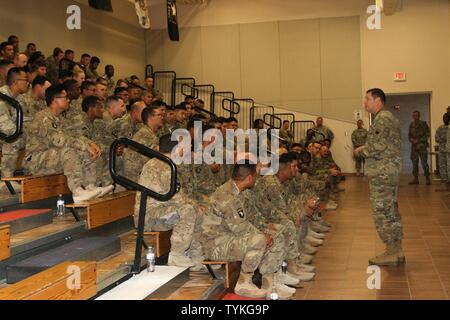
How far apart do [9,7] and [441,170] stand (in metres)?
9.67

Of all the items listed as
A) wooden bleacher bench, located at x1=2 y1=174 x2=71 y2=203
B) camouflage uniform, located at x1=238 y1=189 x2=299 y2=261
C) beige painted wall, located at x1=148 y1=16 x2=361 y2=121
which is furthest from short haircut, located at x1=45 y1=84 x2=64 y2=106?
beige painted wall, located at x1=148 y1=16 x2=361 y2=121

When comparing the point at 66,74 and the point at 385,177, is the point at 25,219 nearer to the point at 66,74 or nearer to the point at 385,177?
the point at 385,177

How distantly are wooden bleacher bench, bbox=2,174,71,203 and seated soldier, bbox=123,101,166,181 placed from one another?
1111 millimetres

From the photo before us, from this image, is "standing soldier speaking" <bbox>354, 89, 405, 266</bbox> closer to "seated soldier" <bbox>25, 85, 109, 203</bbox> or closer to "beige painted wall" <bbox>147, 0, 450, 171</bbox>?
"seated soldier" <bbox>25, 85, 109, 203</bbox>

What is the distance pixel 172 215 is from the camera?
5.25m

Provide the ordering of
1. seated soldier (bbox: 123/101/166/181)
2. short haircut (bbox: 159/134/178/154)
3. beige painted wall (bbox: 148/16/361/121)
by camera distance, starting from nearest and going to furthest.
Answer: short haircut (bbox: 159/134/178/154) → seated soldier (bbox: 123/101/166/181) → beige painted wall (bbox: 148/16/361/121)

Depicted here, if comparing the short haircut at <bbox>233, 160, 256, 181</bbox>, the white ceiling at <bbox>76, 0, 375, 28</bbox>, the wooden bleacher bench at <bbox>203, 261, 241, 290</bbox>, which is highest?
the white ceiling at <bbox>76, 0, 375, 28</bbox>

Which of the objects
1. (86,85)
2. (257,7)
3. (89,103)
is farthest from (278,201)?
(257,7)

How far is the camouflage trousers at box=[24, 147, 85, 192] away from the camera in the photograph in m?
6.19

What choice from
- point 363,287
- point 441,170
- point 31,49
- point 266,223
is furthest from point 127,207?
point 441,170

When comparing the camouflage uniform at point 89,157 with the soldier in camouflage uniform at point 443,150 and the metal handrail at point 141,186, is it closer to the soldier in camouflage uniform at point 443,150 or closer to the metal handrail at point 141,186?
the metal handrail at point 141,186

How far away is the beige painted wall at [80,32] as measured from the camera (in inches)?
495

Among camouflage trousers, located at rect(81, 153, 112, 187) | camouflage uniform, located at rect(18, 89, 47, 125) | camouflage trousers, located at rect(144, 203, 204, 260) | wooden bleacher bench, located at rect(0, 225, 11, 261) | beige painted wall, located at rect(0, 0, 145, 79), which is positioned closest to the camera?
wooden bleacher bench, located at rect(0, 225, 11, 261)

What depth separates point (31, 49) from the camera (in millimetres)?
11742
